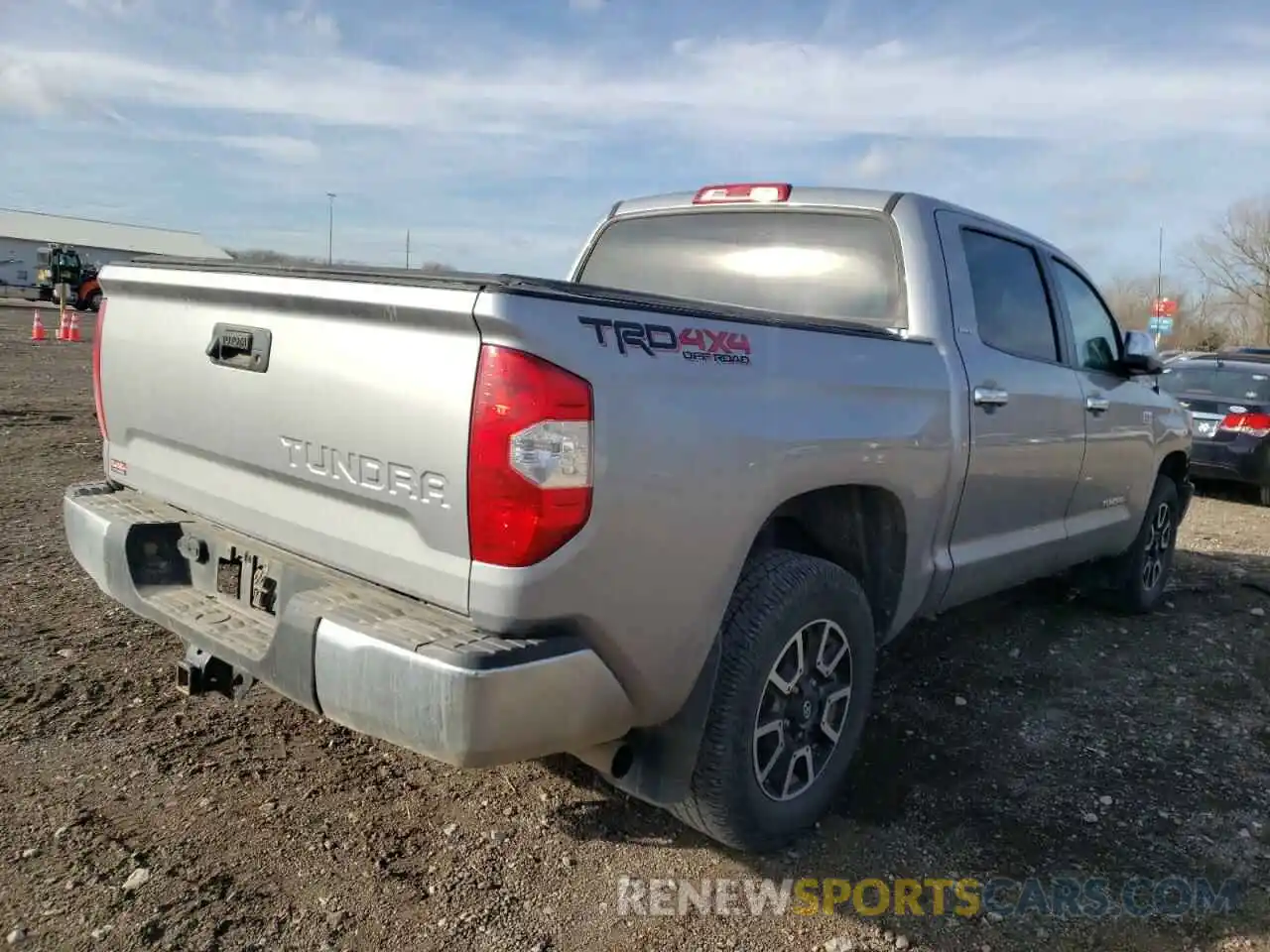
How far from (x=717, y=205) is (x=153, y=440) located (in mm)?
2330

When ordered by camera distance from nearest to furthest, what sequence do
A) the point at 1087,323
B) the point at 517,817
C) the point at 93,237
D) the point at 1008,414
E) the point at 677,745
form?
the point at 677,745 → the point at 517,817 → the point at 1008,414 → the point at 1087,323 → the point at 93,237

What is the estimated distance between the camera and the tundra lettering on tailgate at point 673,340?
2.27 meters

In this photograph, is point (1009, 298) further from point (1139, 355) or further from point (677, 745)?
point (677, 745)

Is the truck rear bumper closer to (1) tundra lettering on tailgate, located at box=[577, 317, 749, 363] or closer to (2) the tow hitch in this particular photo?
(2) the tow hitch

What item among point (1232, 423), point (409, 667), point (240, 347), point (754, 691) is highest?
point (240, 347)

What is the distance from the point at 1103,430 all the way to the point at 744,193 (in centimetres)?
210

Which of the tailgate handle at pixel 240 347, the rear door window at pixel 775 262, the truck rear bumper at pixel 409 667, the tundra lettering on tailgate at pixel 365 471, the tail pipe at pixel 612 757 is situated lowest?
the tail pipe at pixel 612 757

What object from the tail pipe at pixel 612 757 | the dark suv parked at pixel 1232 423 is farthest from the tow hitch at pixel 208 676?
the dark suv parked at pixel 1232 423

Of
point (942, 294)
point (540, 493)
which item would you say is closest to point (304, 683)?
point (540, 493)

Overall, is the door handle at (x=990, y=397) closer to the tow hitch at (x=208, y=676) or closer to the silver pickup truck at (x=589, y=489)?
the silver pickup truck at (x=589, y=489)

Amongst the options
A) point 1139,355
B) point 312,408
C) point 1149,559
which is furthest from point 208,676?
point 1149,559

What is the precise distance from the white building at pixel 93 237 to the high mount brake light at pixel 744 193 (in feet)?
205

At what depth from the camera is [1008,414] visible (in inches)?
152

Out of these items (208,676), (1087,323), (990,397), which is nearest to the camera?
(208,676)
